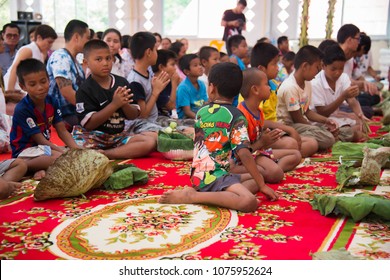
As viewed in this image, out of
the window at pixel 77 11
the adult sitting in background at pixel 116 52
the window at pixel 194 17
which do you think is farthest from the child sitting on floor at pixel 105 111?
the window at pixel 77 11

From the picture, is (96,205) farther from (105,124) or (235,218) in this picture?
(105,124)

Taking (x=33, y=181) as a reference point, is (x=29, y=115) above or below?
above

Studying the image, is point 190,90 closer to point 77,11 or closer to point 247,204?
point 247,204

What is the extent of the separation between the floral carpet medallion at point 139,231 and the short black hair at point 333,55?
7.25 ft

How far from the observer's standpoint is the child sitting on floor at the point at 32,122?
293 cm

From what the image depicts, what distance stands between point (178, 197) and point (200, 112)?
0.44 m

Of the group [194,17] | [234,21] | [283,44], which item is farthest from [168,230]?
[194,17]

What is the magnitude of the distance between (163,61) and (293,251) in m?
2.83

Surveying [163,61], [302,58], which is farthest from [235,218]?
[163,61]

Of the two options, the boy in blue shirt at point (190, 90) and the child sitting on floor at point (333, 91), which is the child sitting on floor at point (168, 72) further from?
the child sitting on floor at point (333, 91)

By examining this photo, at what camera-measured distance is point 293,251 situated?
71.2 inches

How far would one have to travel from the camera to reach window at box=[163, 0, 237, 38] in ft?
36.3

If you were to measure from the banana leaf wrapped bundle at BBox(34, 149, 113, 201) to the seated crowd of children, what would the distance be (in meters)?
0.25

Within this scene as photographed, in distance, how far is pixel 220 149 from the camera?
2.37 metres
